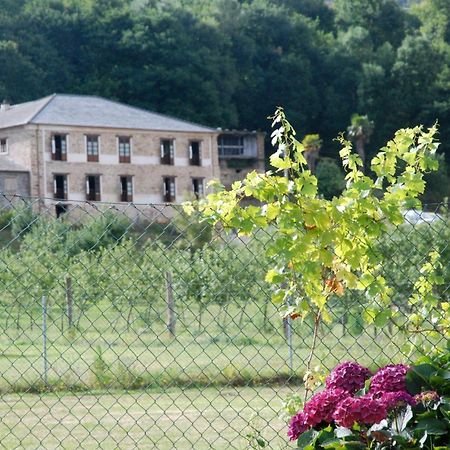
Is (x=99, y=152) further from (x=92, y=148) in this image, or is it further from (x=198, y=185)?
(x=198, y=185)

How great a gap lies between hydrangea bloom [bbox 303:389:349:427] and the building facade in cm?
4440

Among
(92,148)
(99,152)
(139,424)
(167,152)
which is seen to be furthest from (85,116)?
(139,424)

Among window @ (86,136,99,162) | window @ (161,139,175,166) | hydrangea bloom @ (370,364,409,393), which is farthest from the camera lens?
window @ (161,139,175,166)

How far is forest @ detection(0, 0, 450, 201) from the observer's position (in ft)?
233

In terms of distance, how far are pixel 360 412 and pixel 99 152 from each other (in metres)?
48.7

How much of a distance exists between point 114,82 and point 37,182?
72.9 ft

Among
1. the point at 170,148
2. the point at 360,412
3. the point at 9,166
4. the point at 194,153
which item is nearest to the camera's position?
the point at 360,412

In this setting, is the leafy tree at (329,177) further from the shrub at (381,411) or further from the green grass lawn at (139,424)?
the shrub at (381,411)

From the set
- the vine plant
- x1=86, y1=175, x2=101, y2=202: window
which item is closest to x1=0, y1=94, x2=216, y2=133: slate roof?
x1=86, y1=175, x2=101, y2=202: window

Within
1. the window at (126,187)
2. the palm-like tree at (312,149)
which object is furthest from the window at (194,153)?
the palm-like tree at (312,149)

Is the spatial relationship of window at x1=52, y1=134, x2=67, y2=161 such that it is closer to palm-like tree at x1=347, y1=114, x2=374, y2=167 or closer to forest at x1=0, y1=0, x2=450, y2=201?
forest at x1=0, y1=0, x2=450, y2=201

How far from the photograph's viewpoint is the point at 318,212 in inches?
199

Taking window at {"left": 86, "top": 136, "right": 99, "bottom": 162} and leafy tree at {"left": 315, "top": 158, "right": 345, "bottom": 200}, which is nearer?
window at {"left": 86, "top": 136, "right": 99, "bottom": 162}

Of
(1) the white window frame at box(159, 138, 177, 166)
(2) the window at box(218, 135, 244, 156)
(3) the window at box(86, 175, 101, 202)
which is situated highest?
(1) the white window frame at box(159, 138, 177, 166)
